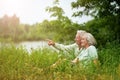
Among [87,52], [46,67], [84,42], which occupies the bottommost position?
[46,67]

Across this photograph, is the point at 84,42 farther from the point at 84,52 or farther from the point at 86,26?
the point at 86,26

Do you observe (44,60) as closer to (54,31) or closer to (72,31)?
(72,31)

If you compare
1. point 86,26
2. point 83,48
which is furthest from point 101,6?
point 83,48

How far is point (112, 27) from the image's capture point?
11570 mm

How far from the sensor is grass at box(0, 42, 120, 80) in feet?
23.1

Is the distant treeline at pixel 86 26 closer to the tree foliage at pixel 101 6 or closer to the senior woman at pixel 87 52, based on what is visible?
the tree foliage at pixel 101 6

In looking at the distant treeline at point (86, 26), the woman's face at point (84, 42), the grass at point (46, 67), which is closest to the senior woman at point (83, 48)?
the woman's face at point (84, 42)

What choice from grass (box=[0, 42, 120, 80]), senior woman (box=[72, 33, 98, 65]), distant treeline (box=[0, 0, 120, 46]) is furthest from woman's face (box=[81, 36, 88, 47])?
distant treeline (box=[0, 0, 120, 46])

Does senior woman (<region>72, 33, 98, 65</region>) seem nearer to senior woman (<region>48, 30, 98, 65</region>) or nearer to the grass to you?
senior woman (<region>48, 30, 98, 65</region>)

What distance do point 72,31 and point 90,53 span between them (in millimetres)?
3531

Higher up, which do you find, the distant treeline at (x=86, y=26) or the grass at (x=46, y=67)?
the distant treeline at (x=86, y=26)

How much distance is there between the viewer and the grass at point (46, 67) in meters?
7.03

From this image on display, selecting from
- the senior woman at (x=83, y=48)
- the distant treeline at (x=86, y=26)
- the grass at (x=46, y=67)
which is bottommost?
the grass at (x=46, y=67)

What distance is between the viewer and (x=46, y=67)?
8062 millimetres
